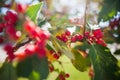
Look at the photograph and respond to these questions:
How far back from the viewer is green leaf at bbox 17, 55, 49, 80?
39 centimetres

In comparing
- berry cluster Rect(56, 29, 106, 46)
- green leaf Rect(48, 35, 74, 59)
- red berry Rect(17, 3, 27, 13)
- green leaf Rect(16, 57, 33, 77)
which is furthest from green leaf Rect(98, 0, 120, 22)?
green leaf Rect(16, 57, 33, 77)

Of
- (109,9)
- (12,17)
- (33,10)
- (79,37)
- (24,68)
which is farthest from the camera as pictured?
(109,9)

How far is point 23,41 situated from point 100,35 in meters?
0.46

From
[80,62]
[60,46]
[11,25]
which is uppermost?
[11,25]

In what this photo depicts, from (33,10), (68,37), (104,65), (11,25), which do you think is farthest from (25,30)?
(68,37)

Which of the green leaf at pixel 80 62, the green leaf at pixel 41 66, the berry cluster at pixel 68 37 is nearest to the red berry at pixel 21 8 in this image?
the green leaf at pixel 41 66

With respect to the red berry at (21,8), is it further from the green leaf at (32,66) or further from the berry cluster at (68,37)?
the berry cluster at (68,37)

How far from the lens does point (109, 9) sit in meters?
1.17

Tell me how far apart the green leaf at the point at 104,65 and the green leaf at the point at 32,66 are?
35cm

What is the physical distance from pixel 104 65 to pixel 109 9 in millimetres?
399

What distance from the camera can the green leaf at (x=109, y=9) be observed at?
3.68ft

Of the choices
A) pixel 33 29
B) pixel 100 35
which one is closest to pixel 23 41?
pixel 33 29

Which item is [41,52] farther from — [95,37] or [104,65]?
[95,37]

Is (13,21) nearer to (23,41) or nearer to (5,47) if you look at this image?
(5,47)
